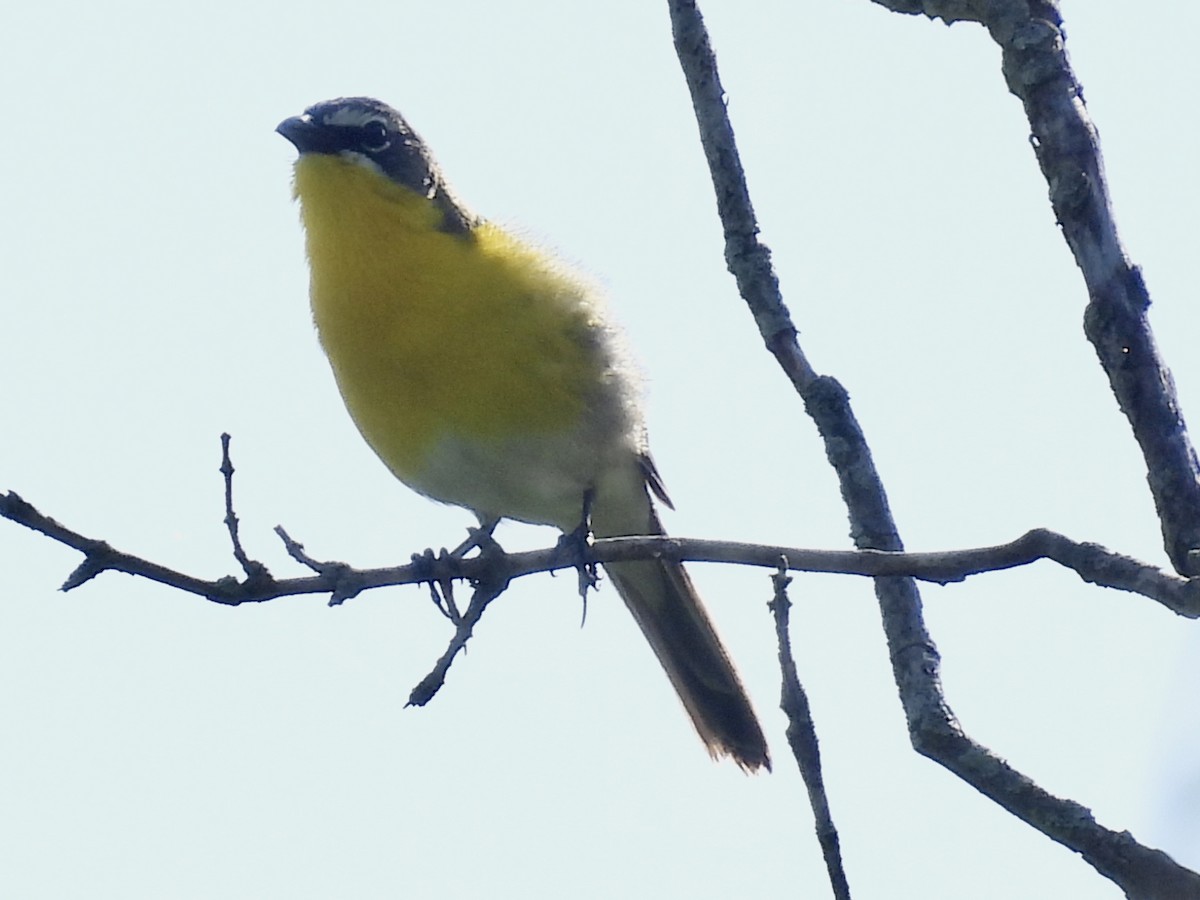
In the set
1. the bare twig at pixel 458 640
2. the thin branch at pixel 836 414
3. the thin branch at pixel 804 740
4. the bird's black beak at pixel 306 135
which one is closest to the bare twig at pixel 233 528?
the bare twig at pixel 458 640

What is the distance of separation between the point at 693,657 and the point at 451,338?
2.55 m

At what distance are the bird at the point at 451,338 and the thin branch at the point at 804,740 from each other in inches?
96.2

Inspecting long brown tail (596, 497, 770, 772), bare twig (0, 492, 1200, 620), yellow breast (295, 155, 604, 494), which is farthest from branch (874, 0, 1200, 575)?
long brown tail (596, 497, 770, 772)

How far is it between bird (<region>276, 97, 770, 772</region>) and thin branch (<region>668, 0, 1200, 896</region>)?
48.8 inches

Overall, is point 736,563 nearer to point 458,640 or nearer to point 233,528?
point 458,640

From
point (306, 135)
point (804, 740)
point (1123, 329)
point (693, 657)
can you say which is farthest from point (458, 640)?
point (693, 657)

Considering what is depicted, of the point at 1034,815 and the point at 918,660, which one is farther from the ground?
the point at 918,660

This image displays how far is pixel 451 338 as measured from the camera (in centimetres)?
603

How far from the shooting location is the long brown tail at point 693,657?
25.2ft

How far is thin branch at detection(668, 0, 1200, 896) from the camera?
400cm

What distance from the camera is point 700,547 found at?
3809mm

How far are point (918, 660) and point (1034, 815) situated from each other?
0.65m

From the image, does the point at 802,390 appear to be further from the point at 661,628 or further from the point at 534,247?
the point at 661,628

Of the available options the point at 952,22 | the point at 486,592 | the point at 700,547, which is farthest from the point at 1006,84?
the point at 486,592
